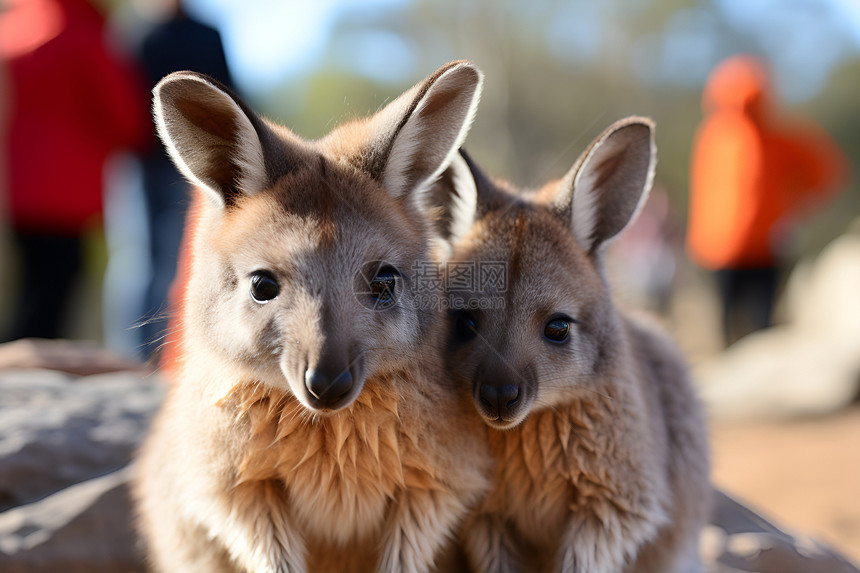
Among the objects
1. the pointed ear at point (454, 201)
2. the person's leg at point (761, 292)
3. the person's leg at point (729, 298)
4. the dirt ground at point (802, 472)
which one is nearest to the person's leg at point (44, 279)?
the pointed ear at point (454, 201)

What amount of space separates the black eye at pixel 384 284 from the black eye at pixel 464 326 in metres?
0.48

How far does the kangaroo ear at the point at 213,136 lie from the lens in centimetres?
257

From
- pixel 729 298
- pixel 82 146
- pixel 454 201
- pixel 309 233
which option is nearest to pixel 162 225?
pixel 82 146

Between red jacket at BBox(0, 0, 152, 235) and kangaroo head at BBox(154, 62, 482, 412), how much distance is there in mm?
3735

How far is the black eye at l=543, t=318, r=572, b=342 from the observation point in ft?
10.0

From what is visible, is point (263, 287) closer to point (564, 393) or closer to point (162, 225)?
point (564, 393)

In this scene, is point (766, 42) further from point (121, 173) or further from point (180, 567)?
point (180, 567)

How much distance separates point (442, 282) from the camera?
304 centimetres

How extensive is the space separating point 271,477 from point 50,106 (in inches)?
179

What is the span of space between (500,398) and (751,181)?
713 centimetres

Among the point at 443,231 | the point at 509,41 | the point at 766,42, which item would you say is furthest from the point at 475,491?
the point at 766,42

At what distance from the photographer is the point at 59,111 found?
5.96m

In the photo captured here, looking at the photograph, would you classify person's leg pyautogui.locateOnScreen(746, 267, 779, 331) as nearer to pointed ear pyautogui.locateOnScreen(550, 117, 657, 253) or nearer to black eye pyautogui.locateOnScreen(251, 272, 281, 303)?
pointed ear pyautogui.locateOnScreen(550, 117, 657, 253)

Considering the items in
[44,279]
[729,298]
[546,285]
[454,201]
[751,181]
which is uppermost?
[751,181]
